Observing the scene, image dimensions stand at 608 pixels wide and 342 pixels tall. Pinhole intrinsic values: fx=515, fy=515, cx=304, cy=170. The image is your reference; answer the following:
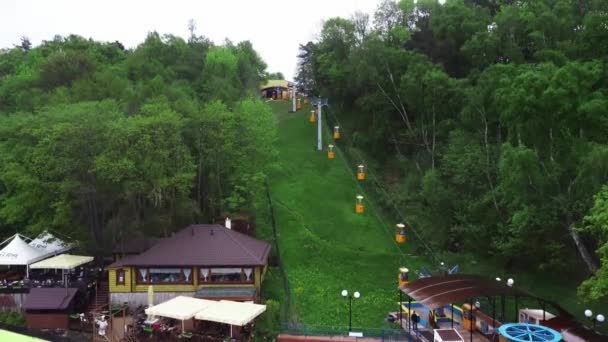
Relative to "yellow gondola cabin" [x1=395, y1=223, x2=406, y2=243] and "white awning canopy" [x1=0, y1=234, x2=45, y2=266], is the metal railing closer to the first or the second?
"yellow gondola cabin" [x1=395, y1=223, x2=406, y2=243]

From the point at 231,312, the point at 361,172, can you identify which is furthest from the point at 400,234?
the point at 231,312

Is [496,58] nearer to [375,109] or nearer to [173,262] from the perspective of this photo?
[375,109]

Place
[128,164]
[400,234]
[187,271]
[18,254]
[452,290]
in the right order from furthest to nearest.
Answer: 1. [400,234]
2. [18,254]
3. [128,164]
4. [187,271]
5. [452,290]

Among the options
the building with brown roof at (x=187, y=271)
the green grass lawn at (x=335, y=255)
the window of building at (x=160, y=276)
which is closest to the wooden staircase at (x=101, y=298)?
the building with brown roof at (x=187, y=271)

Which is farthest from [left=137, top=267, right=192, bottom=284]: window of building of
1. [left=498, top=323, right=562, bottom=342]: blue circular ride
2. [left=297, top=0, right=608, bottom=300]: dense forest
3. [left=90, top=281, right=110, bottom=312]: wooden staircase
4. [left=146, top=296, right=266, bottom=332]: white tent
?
[left=498, top=323, right=562, bottom=342]: blue circular ride

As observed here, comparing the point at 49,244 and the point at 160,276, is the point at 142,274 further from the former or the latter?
the point at 49,244
